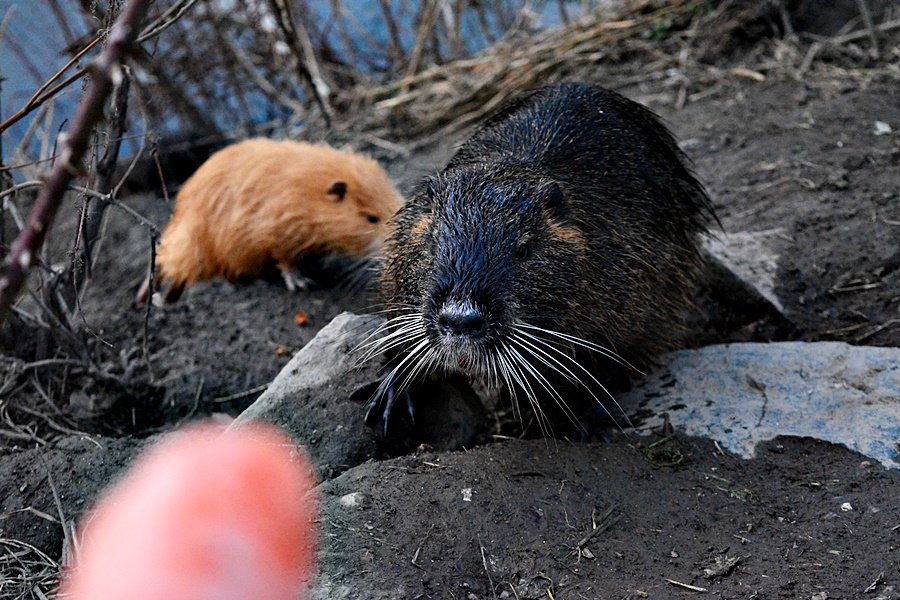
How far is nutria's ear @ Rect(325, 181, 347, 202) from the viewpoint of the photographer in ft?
14.8

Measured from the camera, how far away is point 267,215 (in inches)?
176

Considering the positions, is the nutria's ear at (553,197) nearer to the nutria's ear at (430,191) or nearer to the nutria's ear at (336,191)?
the nutria's ear at (430,191)

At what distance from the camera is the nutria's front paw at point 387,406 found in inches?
107

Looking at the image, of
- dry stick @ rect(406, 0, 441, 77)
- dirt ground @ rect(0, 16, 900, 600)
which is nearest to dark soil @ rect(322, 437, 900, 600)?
dirt ground @ rect(0, 16, 900, 600)

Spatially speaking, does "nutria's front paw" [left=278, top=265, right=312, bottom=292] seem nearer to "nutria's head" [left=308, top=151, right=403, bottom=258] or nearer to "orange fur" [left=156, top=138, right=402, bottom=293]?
"orange fur" [left=156, top=138, right=402, bottom=293]

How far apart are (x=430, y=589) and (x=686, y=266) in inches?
72.0

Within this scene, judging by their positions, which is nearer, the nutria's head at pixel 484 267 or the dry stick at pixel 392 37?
the nutria's head at pixel 484 267

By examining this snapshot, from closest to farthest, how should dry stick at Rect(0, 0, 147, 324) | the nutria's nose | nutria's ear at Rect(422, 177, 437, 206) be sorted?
dry stick at Rect(0, 0, 147, 324) → the nutria's nose → nutria's ear at Rect(422, 177, 437, 206)

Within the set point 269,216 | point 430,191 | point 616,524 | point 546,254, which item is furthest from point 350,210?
point 616,524

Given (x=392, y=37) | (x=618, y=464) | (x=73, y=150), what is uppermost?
(x=73, y=150)

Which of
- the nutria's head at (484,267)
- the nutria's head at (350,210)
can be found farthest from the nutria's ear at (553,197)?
the nutria's head at (350,210)

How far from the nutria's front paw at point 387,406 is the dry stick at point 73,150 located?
5.77 ft

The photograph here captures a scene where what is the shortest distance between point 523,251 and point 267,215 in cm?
223

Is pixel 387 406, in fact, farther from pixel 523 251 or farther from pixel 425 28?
pixel 425 28
